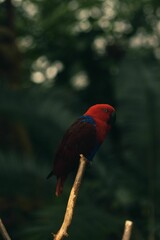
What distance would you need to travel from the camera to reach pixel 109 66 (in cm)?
795

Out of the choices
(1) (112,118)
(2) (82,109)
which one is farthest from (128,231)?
(2) (82,109)

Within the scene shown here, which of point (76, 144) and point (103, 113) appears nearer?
point (103, 113)

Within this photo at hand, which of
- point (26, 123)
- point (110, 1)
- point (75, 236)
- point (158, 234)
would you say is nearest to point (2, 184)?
point (26, 123)

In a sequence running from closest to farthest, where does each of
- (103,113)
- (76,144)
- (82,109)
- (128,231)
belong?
(128,231)
(103,113)
(76,144)
(82,109)

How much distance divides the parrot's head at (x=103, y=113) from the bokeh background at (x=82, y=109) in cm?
233

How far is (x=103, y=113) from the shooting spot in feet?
7.54

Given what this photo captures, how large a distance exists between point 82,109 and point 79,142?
4665 millimetres

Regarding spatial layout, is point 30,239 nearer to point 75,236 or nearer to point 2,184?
point 75,236

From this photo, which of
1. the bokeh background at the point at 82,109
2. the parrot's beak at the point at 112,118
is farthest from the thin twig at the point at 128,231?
the bokeh background at the point at 82,109

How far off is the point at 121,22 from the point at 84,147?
6061mm

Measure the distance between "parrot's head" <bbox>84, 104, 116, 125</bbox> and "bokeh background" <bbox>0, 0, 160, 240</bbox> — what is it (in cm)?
→ 233

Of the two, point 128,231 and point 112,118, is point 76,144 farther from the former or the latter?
point 128,231

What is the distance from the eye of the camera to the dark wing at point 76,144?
2500 mm

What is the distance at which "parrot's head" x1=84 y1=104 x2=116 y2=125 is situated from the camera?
2.21 meters
